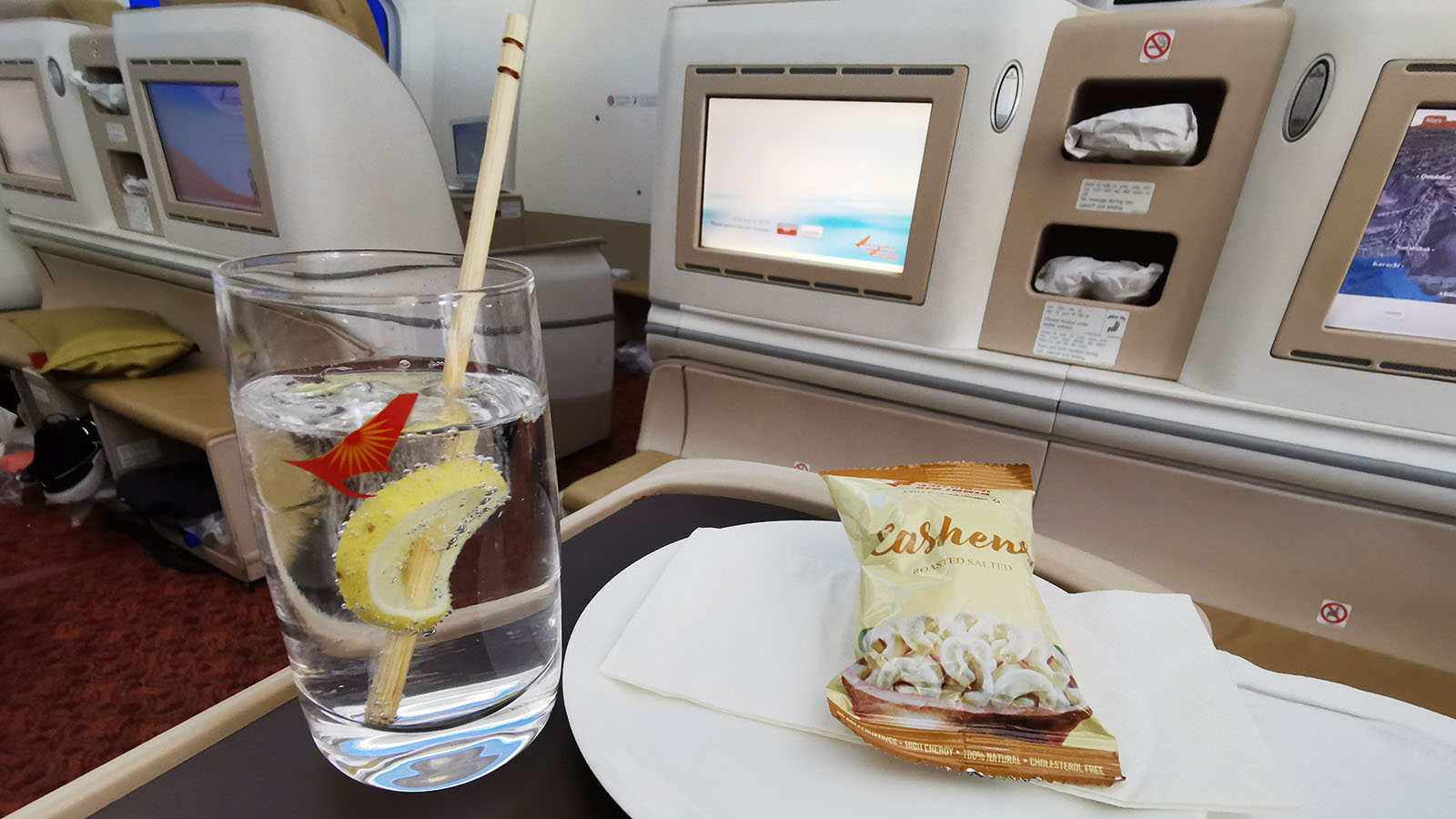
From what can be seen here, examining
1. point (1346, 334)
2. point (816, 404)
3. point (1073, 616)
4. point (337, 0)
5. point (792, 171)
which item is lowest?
point (816, 404)

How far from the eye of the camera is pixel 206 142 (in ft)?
4.09

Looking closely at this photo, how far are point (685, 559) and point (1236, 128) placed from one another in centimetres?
77

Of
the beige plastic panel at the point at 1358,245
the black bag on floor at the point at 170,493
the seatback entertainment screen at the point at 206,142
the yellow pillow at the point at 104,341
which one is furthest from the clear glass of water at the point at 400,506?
the yellow pillow at the point at 104,341

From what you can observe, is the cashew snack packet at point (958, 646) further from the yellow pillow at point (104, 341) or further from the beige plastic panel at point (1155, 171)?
the yellow pillow at point (104, 341)

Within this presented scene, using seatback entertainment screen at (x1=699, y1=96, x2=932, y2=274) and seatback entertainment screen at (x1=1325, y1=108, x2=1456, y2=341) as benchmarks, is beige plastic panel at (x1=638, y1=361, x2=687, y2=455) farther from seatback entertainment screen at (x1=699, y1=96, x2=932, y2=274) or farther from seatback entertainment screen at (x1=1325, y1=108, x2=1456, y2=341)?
seatback entertainment screen at (x1=1325, y1=108, x2=1456, y2=341)

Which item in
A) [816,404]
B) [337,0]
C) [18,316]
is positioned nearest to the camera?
[816,404]

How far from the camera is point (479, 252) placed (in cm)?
30

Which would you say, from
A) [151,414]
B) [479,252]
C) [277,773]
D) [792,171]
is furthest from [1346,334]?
[151,414]

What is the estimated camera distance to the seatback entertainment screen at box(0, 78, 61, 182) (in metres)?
1.67

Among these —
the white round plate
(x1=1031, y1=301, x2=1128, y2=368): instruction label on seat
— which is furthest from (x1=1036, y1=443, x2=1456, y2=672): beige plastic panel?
the white round plate

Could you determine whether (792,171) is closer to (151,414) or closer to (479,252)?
(479,252)

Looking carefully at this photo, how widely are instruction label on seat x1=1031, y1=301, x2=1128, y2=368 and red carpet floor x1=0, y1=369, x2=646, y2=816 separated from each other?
1.37 metres

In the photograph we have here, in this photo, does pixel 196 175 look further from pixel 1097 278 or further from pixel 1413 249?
pixel 1413 249

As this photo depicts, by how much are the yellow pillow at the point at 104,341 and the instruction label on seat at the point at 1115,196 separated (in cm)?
179
